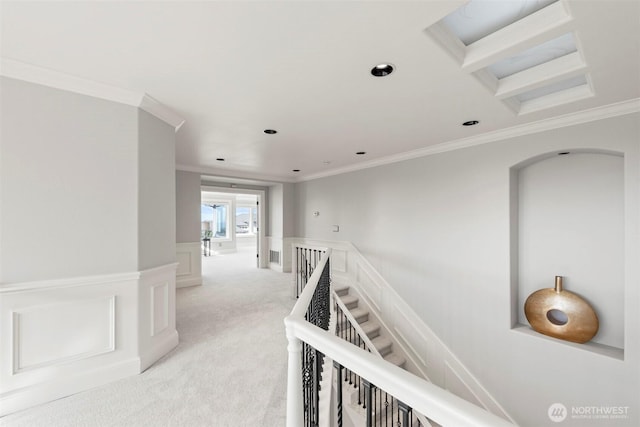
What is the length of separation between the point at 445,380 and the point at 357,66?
14.0ft

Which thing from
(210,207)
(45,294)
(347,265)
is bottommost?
(347,265)

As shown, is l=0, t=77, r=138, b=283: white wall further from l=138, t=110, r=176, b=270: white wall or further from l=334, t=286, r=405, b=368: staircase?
l=334, t=286, r=405, b=368: staircase

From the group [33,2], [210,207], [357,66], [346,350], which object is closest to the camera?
[346,350]

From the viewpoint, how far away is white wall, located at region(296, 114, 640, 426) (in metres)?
2.51

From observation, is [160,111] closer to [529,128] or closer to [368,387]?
[368,387]

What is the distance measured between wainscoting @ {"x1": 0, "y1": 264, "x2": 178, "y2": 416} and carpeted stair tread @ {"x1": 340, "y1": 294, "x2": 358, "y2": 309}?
9.99 ft

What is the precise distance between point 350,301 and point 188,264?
11.2 feet

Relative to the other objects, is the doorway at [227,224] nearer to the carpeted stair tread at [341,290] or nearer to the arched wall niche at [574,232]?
the carpeted stair tread at [341,290]

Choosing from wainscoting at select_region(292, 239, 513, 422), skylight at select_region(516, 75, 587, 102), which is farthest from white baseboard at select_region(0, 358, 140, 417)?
skylight at select_region(516, 75, 587, 102)

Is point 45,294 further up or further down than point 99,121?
further down

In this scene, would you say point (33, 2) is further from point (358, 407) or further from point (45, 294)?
point (358, 407)

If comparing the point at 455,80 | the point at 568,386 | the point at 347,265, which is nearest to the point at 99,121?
the point at 455,80

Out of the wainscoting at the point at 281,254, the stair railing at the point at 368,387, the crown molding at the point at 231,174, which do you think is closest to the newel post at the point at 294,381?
the stair railing at the point at 368,387

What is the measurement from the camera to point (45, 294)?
1.92m
